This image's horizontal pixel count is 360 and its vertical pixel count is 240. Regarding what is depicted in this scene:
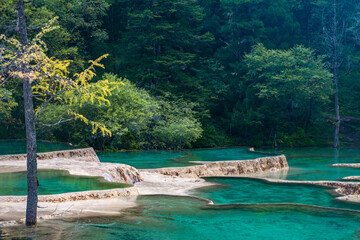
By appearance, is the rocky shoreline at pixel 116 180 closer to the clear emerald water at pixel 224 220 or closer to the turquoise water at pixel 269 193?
the turquoise water at pixel 269 193

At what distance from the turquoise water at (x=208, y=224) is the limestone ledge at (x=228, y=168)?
881 centimetres

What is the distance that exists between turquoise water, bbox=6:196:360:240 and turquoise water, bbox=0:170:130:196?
2.42m

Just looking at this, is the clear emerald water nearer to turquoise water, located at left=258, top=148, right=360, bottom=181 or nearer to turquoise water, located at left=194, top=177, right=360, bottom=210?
turquoise water, located at left=194, top=177, right=360, bottom=210

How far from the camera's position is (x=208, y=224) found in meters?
12.6

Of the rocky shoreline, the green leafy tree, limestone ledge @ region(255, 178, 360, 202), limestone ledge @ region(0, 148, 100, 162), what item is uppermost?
the green leafy tree

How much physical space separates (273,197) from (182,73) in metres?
27.4

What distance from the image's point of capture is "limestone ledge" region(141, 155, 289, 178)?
2461 centimetres

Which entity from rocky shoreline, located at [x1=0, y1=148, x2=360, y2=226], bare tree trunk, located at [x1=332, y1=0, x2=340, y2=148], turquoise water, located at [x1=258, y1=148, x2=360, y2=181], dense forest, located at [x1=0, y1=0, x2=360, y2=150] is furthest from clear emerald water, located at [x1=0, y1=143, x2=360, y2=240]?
bare tree trunk, located at [x1=332, y1=0, x2=340, y2=148]

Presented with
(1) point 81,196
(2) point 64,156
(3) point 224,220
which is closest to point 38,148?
(2) point 64,156

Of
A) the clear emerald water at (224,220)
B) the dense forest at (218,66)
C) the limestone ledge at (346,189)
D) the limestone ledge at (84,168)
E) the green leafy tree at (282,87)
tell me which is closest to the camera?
the clear emerald water at (224,220)

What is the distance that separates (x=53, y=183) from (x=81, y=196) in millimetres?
3007

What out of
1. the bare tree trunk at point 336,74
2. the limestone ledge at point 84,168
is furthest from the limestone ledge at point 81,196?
the bare tree trunk at point 336,74

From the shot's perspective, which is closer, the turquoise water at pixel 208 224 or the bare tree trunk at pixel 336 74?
the turquoise water at pixel 208 224

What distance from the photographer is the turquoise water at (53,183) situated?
1586cm
